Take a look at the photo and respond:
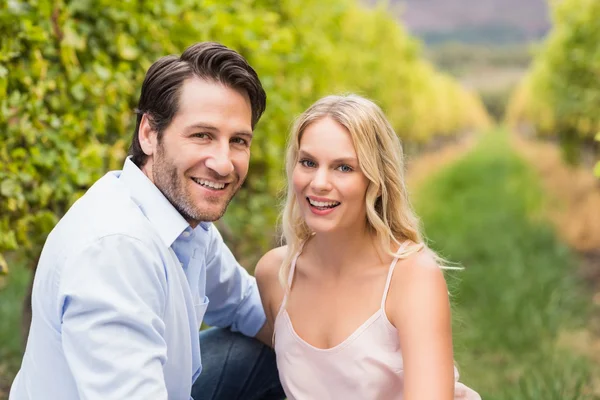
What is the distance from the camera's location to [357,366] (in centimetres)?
241

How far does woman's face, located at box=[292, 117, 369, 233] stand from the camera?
240 centimetres

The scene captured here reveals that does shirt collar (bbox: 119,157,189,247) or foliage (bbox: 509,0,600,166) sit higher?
shirt collar (bbox: 119,157,189,247)

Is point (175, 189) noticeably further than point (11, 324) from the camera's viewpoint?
No

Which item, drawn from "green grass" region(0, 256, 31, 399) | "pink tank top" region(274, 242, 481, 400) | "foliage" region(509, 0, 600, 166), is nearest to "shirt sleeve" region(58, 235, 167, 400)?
"pink tank top" region(274, 242, 481, 400)

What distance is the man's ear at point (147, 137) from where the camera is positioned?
7.53 ft

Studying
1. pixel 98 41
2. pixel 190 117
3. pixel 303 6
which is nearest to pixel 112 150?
pixel 98 41

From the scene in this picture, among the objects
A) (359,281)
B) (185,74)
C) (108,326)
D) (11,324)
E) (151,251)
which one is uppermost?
(185,74)

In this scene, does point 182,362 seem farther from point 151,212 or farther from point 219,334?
point 219,334

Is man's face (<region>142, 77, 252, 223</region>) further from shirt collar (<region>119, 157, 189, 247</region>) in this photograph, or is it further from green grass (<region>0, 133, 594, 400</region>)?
green grass (<region>0, 133, 594, 400</region>)

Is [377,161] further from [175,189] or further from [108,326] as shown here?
[108,326]

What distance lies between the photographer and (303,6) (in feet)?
23.0

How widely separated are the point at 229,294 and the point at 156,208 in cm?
74

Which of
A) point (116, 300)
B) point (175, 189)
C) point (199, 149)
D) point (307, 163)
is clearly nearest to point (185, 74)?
point (199, 149)

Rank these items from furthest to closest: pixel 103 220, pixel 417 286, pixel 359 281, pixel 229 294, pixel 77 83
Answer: pixel 77 83 → pixel 229 294 → pixel 359 281 → pixel 417 286 → pixel 103 220
